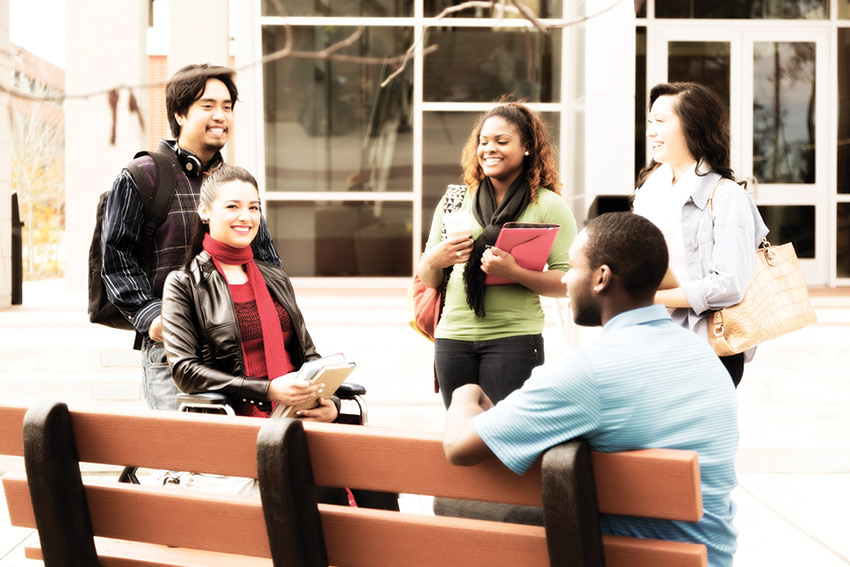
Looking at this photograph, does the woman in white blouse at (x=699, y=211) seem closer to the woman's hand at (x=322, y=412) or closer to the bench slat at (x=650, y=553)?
the woman's hand at (x=322, y=412)

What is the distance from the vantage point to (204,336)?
3283mm

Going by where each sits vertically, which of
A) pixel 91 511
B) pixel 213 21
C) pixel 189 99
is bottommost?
pixel 91 511

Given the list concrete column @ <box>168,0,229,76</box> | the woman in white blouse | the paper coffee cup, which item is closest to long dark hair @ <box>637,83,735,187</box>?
the woman in white blouse

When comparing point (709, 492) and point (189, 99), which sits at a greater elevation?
point (189, 99)

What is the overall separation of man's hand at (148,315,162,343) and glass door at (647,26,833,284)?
9950mm

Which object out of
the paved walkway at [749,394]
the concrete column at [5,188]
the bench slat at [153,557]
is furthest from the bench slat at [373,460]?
the concrete column at [5,188]

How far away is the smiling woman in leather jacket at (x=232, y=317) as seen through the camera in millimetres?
3213

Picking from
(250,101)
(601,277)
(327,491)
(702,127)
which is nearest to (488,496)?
(601,277)

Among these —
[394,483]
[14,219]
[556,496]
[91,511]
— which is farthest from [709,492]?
[14,219]

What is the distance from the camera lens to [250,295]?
134 inches

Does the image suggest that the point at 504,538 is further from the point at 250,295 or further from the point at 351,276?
the point at 351,276

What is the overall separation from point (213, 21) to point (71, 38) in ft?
11.7

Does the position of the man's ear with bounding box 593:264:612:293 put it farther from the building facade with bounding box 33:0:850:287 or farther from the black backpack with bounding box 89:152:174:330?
the building facade with bounding box 33:0:850:287

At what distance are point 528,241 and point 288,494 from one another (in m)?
1.78
